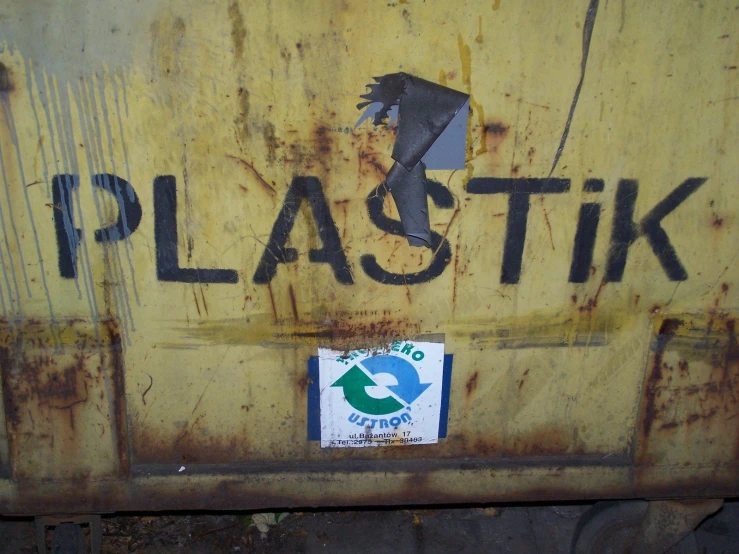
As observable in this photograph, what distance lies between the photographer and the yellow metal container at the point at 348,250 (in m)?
1.27

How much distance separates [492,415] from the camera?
1548 mm

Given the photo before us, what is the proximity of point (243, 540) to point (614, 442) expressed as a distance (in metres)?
1.31

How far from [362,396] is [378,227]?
0.43 metres

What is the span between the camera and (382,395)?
151cm

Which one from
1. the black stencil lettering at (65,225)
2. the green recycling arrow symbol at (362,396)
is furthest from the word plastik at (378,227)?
the green recycling arrow symbol at (362,396)

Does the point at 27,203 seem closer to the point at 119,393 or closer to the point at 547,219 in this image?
the point at 119,393

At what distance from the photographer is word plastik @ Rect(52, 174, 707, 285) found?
1.33 m

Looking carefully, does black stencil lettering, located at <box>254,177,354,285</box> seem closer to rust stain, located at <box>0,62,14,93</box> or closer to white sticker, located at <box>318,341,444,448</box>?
white sticker, located at <box>318,341,444,448</box>

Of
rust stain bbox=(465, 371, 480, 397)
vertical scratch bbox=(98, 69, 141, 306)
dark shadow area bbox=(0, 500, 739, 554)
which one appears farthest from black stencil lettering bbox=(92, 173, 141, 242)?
dark shadow area bbox=(0, 500, 739, 554)

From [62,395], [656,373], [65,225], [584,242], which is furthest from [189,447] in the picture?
[656,373]

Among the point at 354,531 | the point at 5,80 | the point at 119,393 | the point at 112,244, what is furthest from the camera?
the point at 354,531

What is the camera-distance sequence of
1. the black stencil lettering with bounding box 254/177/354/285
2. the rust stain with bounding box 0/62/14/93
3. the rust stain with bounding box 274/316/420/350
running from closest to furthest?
1. the rust stain with bounding box 0/62/14/93
2. the black stencil lettering with bounding box 254/177/354/285
3. the rust stain with bounding box 274/316/420/350

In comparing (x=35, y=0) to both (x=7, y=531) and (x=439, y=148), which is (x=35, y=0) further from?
(x=7, y=531)

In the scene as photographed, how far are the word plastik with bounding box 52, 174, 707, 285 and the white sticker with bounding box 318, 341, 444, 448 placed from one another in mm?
195
